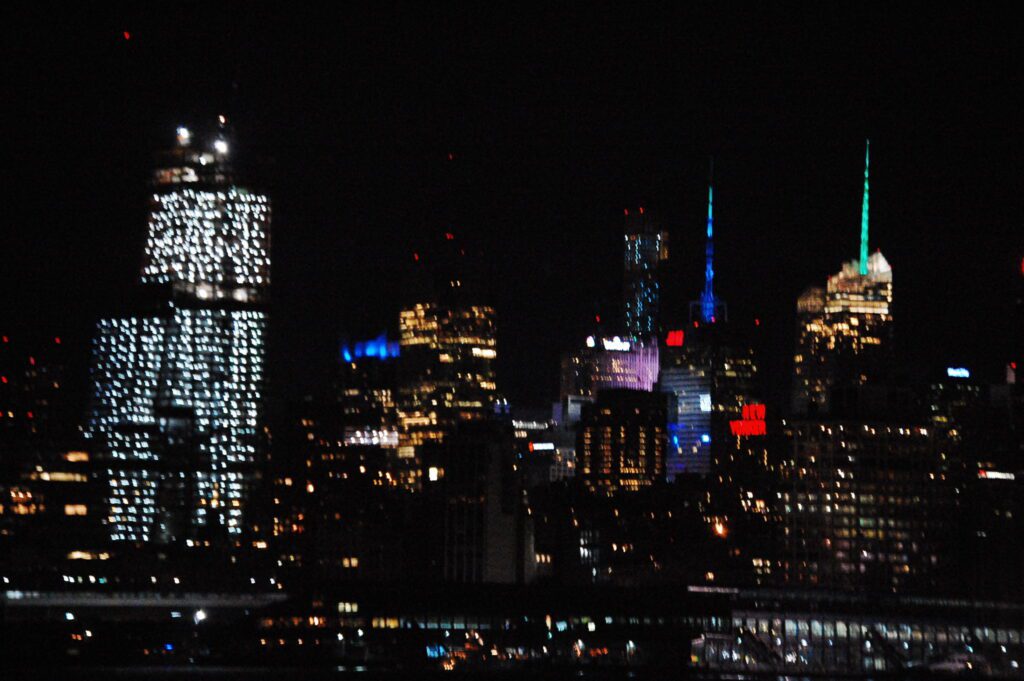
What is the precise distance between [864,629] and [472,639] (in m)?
33.7

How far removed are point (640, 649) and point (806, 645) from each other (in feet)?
48.0

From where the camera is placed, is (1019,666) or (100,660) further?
(1019,666)

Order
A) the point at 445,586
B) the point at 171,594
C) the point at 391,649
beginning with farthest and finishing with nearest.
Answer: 1. the point at 171,594
2. the point at 445,586
3. the point at 391,649

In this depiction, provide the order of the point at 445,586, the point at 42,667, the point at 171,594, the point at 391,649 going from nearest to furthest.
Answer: the point at 42,667 < the point at 391,649 < the point at 445,586 < the point at 171,594

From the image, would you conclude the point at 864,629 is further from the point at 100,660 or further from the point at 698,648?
the point at 100,660

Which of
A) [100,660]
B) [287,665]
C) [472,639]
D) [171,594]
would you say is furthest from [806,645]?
[171,594]

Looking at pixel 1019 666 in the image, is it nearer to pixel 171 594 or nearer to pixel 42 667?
pixel 42 667


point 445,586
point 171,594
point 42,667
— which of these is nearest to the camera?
point 42,667

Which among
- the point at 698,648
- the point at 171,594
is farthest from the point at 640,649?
the point at 171,594

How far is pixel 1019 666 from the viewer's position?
143 meters

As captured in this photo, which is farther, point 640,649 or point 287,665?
point 640,649

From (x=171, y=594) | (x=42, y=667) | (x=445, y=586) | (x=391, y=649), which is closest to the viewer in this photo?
(x=42, y=667)

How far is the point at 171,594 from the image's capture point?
187125 millimetres

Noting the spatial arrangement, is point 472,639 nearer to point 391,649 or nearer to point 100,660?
point 391,649
